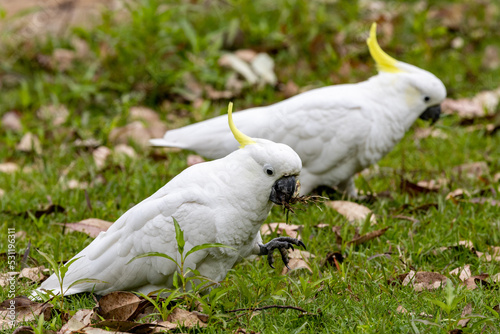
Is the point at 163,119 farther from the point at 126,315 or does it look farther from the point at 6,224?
the point at 126,315

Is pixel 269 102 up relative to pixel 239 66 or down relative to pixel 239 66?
down

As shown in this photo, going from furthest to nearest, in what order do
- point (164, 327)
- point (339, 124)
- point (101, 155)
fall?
point (101, 155)
point (339, 124)
point (164, 327)

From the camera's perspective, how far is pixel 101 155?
386 centimetres

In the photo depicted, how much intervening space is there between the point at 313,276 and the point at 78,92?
2838 millimetres

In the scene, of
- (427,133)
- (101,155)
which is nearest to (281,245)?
(101,155)

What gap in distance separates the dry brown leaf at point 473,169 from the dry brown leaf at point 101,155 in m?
2.09

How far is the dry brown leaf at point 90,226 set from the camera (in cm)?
279

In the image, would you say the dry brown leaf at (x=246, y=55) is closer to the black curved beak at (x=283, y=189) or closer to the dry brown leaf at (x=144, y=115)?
the dry brown leaf at (x=144, y=115)

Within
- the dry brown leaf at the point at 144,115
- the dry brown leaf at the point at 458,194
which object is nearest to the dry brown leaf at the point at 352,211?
the dry brown leaf at the point at 458,194

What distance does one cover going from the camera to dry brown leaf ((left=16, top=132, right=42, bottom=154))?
3.98 m

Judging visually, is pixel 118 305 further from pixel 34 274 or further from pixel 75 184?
pixel 75 184

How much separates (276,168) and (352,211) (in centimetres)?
111

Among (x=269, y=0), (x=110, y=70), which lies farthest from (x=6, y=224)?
(x=269, y=0)

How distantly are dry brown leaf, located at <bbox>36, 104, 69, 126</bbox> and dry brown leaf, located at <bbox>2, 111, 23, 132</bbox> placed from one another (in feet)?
0.52
